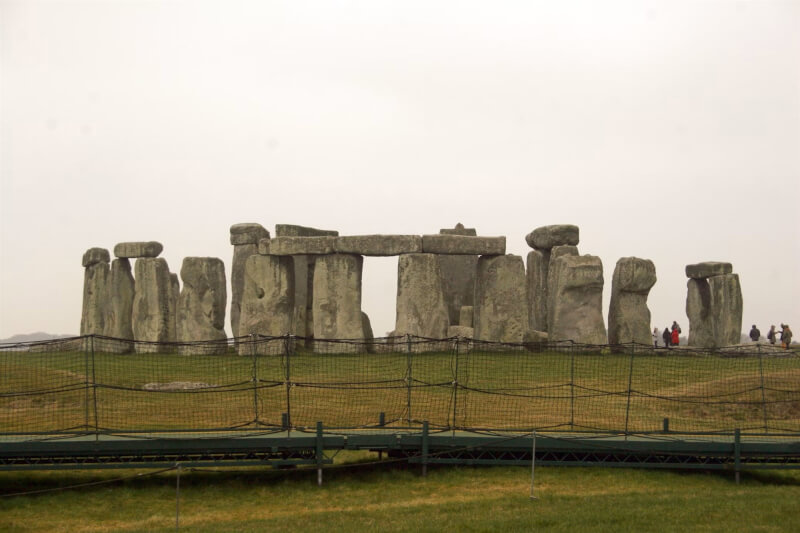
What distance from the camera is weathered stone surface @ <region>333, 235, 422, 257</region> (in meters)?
25.7

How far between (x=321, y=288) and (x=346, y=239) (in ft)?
4.81

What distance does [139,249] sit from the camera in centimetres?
2858

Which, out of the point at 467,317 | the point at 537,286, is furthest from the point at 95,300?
the point at 537,286

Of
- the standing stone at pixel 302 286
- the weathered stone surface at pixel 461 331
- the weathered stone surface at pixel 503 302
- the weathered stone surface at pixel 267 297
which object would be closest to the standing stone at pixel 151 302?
the weathered stone surface at pixel 267 297

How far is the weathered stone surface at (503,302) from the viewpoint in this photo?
25406mm

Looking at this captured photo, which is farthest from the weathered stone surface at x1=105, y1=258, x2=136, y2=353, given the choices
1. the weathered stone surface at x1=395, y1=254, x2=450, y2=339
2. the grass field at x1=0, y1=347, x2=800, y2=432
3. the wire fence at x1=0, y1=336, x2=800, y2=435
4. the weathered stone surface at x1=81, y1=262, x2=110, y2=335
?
the weathered stone surface at x1=395, y1=254, x2=450, y2=339

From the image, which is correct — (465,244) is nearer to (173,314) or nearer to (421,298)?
(421,298)

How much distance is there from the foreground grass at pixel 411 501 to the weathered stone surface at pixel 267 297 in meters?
13.0

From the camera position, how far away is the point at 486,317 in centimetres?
2555

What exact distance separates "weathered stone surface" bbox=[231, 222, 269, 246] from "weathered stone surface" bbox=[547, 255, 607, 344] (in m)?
9.54

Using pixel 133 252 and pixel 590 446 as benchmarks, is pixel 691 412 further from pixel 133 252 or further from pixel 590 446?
pixel 133 252

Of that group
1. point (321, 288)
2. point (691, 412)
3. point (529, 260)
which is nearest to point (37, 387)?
point (321, 288)

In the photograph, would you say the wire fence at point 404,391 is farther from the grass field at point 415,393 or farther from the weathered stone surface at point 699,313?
the weathered stone surface at point 699,313

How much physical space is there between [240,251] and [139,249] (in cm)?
351
